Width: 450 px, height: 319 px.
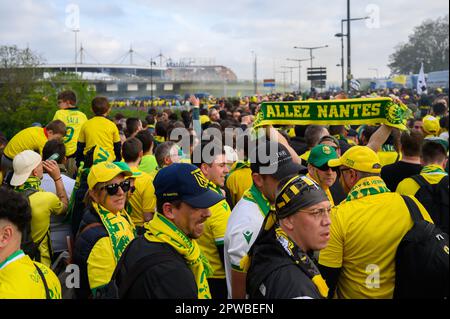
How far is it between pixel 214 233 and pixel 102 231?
0.86m

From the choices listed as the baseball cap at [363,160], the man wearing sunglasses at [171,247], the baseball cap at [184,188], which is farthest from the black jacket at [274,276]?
the baseball cap at [363,160]

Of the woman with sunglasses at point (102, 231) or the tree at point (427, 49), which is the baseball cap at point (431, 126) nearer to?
the woman with sunglasses at point (102, 231)

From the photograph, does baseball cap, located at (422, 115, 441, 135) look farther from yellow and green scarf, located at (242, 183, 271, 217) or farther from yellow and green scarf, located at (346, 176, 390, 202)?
yellow and green scarf, located at (242, 183, 271, 217)

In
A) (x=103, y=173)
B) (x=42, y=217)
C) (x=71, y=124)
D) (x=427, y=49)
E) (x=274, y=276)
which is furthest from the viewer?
(x=427, y=49)

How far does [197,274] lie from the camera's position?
8.86 feet

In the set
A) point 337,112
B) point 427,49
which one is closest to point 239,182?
point 337,112

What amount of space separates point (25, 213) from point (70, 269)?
40.7 inches

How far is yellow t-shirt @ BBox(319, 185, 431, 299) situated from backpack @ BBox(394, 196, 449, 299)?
0.30 ft

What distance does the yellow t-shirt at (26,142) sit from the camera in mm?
6652

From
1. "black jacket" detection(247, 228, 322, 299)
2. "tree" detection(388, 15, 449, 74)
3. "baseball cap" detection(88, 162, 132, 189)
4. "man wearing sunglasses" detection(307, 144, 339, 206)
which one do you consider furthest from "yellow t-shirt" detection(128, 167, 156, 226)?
"tree" detection(388, 15, 449, 74)

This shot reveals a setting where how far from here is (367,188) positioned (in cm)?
359

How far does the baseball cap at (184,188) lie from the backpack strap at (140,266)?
1.30ft

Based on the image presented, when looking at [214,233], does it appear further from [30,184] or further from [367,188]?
[30,184]

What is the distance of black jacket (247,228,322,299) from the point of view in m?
2.19
